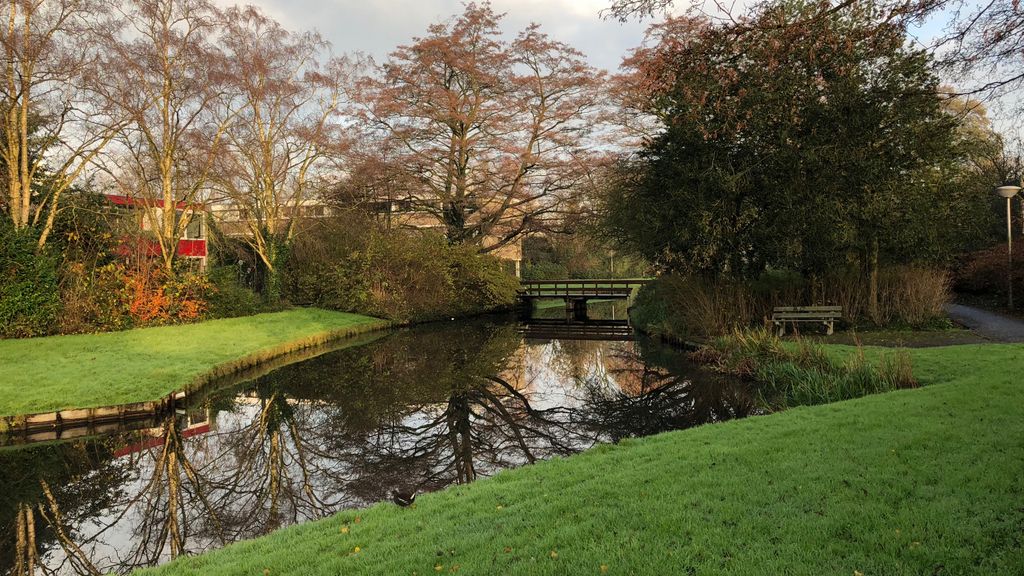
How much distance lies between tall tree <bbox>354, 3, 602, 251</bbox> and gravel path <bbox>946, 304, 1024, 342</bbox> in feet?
52.5

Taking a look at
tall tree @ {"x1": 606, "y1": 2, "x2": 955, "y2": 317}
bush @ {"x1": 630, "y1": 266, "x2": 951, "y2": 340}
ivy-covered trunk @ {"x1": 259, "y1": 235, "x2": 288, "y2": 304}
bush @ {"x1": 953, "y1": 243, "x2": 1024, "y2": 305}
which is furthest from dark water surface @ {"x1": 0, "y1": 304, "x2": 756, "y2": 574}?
bush @ {"x1": 953, "y1": 243, "x2": 1024, "y2": 305}

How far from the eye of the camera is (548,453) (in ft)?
27.1

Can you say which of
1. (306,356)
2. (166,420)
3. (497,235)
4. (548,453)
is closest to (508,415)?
(548,453)

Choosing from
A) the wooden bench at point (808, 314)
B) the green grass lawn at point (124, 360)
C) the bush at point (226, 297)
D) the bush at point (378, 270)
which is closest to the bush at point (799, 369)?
the wooden bench at point (808, 314)

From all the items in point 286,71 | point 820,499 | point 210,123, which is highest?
point 286,71

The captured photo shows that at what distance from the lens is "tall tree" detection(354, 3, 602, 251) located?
26500 mm

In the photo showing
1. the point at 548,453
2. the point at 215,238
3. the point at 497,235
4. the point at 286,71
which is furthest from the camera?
the point at 497,235

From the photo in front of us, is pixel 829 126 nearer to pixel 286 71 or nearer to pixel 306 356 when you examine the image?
pixel 306 356

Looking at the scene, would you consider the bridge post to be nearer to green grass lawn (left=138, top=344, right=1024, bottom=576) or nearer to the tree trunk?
the tree trunk

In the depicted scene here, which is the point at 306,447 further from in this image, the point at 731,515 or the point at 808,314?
the point at 808,314

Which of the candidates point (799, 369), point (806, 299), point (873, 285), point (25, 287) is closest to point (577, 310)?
point (806, 299)

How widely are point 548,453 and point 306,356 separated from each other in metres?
11.8

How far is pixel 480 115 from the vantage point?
2736 cm

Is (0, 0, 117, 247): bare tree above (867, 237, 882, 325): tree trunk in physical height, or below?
above
